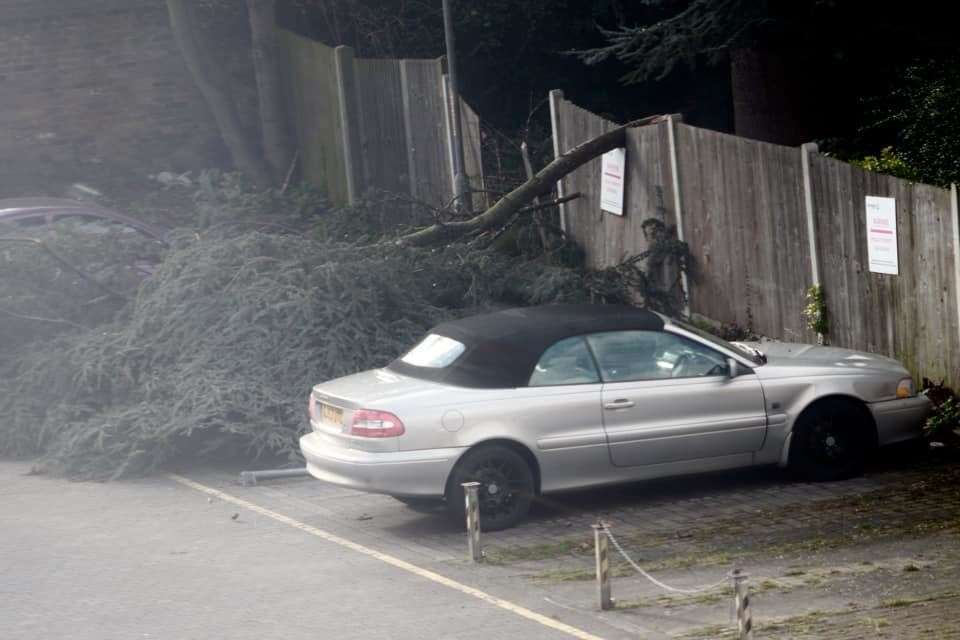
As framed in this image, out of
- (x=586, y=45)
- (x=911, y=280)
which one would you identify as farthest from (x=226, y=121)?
(x=911, y=280)

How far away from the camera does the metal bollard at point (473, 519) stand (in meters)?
9.06

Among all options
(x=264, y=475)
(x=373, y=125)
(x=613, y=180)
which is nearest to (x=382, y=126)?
(x=373, y=125)

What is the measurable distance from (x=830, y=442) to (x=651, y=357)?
5.04ft

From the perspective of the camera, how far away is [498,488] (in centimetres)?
1012

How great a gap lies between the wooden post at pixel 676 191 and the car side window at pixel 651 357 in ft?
17.1

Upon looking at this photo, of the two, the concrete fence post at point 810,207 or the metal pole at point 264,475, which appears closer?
the metal pole at point 264,475

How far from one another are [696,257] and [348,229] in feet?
15.0

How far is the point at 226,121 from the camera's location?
24562 mm

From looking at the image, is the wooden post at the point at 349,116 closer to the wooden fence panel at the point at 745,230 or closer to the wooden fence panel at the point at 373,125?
the wooden fence panel at the point at 373,125

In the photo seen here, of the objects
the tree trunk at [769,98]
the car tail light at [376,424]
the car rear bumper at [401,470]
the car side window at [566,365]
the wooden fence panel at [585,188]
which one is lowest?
the car rear bumper at [401,470]

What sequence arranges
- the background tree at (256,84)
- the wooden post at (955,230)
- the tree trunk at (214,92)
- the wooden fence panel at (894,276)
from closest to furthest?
the wooden post at (955,230), the wooden fence panel at (894,276), the tree trunk at (214,92), the background tree at (256,84)

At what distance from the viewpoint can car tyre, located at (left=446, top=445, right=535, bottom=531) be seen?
999 cm

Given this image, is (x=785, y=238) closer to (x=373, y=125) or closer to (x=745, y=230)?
(x=745, y=230)

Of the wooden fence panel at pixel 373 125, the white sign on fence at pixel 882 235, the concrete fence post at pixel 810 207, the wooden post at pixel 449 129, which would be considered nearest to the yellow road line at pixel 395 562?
the white sign on fence at pixel 882 235
